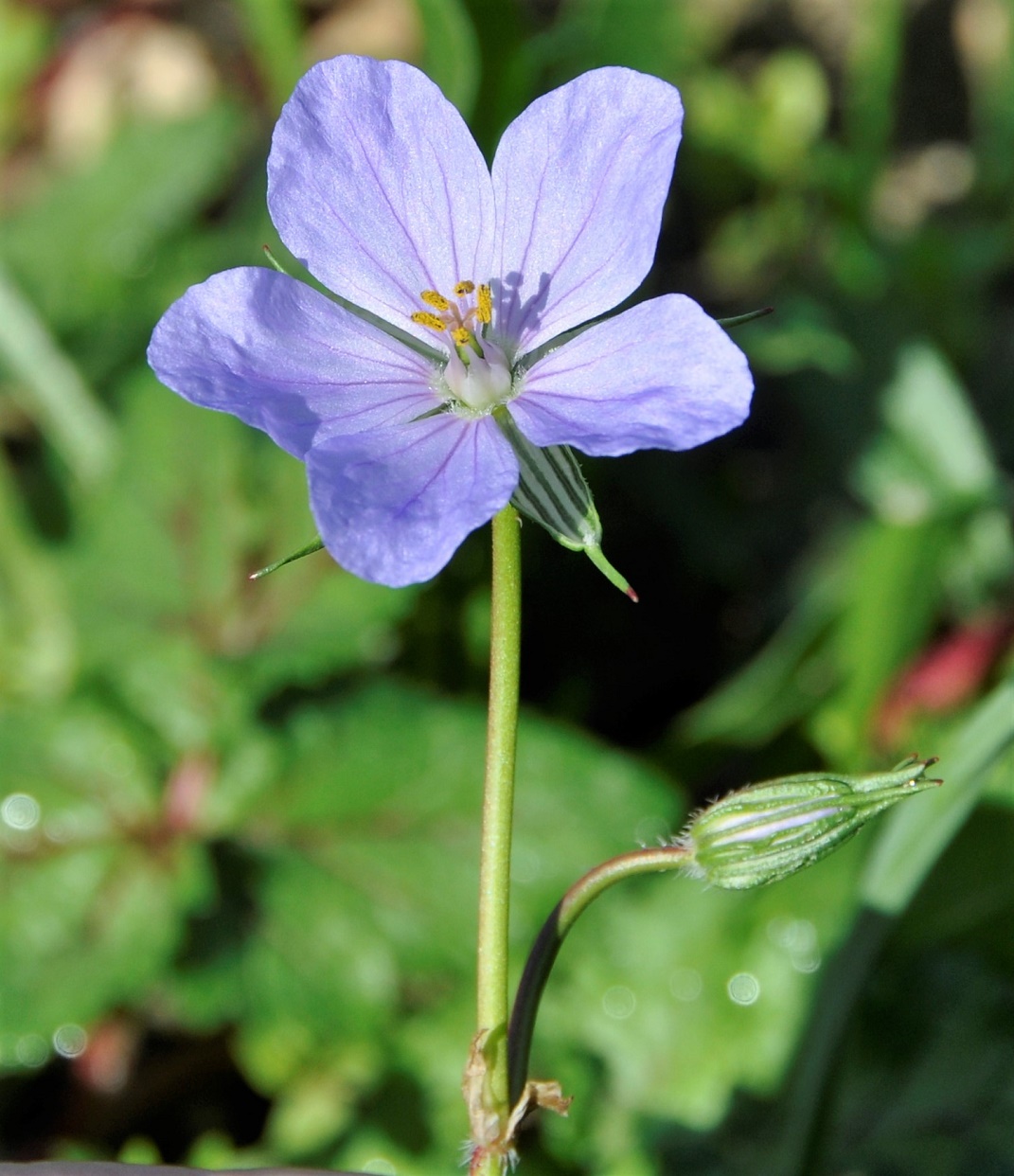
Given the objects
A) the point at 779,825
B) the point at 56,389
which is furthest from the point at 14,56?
the point at 779,825

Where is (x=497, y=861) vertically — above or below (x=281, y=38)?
below

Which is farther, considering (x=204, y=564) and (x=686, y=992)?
(x=204, y=564)

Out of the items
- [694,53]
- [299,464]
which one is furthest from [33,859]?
[694,53]

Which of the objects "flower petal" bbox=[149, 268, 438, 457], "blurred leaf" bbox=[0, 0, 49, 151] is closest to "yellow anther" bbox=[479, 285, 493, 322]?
"flower petal" bbox=[149, 268, 438, 457]

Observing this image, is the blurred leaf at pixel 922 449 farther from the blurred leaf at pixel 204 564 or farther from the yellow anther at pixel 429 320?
the yellow anther at pixel 429 320

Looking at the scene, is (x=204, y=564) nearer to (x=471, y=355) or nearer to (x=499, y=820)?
(x=471, y=355)

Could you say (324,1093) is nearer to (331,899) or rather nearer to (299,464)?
(331,899)

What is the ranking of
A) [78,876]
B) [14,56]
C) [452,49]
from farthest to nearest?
[14,56] < [452,49] < [78,876]
